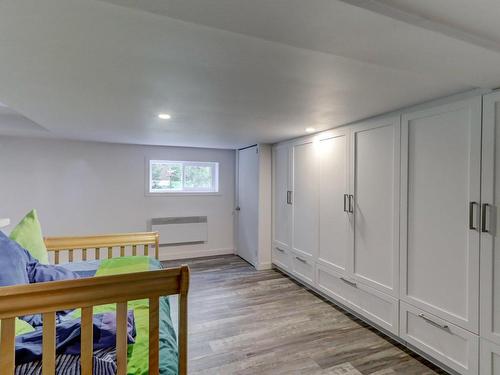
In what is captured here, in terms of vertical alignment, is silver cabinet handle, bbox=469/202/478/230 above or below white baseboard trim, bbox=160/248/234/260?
above

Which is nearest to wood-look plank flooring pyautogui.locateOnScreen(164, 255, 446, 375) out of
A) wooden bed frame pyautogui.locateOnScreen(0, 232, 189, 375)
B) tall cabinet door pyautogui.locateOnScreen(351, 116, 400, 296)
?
tall cabinet door pyautogui.locateOnScreen(351, 116, 400, 296)

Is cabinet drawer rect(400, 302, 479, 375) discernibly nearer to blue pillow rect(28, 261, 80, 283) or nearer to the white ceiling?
the white ceiling

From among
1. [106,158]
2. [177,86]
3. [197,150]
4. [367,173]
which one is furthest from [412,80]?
[106,158]

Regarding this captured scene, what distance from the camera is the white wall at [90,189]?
3.94 m

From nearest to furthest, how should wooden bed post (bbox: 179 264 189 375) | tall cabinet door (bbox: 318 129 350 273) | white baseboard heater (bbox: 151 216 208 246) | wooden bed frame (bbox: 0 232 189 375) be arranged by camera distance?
wooden bed frame (bbox: 0 232 189 375), wooden bed post (bbox: 179 264 189 375), tall cabinet door (bbox: 318 129 350 273), white baseboard heater (bbox: 151 216 208 246)

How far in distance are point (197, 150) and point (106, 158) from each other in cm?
150

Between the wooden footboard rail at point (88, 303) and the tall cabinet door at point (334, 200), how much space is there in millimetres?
2230

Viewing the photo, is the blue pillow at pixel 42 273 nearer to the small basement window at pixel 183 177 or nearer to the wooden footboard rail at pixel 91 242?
the wooden footboard rail at pixel 91 242

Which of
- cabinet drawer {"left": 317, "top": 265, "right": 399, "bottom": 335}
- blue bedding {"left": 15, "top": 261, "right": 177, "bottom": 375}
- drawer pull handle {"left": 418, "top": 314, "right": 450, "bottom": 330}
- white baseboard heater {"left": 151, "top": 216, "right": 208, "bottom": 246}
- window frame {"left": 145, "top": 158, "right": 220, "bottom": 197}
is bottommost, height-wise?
cabinet drawer {"left": 317, "top": 265, "right": 399, "bottom": 335}

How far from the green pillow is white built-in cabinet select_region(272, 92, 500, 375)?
2.69 metres

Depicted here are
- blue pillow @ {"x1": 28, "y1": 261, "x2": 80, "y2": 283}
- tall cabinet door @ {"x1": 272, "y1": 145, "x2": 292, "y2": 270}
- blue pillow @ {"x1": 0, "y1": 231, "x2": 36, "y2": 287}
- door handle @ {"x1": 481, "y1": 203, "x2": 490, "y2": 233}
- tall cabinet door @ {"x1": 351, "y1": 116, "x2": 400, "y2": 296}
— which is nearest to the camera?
blue pillow @ {"x1": 0, "y1": 231, "x2": 36, "y2": 287}

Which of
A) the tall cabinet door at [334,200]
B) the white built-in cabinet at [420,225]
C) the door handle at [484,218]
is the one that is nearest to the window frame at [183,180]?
the white built-in cabinet at [420,225]

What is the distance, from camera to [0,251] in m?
1.36

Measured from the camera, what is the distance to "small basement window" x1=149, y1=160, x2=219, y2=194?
4.79 meters
